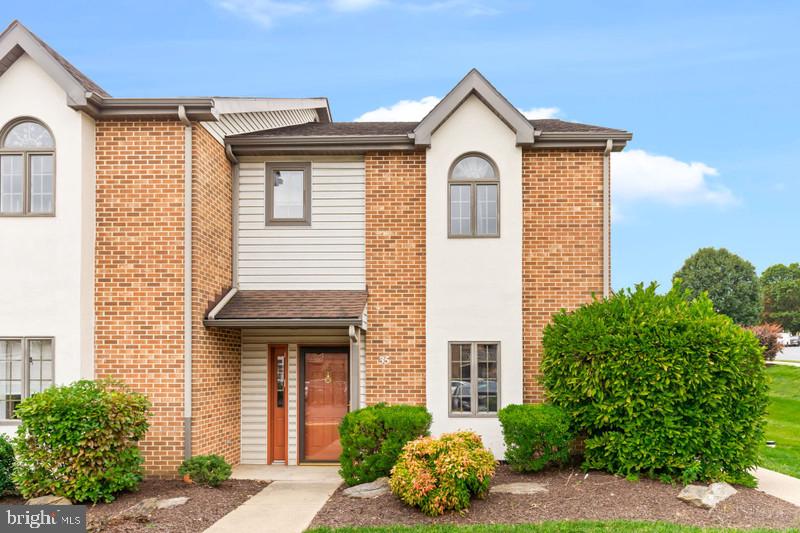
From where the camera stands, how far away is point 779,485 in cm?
1153

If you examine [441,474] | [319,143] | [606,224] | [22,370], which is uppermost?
[319,143]

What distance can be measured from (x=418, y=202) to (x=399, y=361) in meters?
2.92

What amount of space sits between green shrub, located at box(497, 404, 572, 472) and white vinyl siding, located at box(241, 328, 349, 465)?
12.1 feet

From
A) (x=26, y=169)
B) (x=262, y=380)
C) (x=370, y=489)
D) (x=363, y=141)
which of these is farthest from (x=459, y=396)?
(x=26, y=169)

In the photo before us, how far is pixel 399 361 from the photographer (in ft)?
42.4

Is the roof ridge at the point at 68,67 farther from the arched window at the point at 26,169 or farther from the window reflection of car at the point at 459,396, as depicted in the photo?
the window reflection of car at the point at 459,396

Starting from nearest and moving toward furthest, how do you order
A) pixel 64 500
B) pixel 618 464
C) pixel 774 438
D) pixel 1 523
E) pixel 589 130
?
pixel 1 523
pixel 64 500
pixel 618 464
pixel 589 130
pixel 774 438

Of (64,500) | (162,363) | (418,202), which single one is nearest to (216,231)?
(162,363)

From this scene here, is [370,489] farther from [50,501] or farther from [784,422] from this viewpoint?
[784,422]

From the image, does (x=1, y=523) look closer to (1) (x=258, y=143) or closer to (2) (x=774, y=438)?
(1) (x=258, y=143)

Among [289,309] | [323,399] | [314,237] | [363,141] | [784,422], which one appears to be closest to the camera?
[289,309]

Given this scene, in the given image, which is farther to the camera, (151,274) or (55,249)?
(151,274)

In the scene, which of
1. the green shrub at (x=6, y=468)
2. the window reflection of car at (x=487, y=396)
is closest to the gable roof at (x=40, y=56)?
the green shrub at (x=6, y=468)

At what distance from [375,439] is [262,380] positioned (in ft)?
11.3
